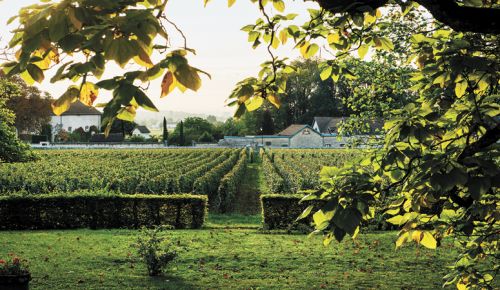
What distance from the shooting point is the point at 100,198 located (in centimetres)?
1869

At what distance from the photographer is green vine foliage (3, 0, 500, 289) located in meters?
2.04

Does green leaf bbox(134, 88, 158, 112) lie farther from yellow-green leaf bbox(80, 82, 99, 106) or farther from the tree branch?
the tree branch

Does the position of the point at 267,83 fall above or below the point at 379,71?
below

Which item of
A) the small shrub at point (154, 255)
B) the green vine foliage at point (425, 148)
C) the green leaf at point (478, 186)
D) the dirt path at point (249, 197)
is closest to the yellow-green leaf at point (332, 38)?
the green vine foliage at point (425, 148)

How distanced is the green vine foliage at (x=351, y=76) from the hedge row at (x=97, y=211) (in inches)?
578

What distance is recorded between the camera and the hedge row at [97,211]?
1842 centimetres

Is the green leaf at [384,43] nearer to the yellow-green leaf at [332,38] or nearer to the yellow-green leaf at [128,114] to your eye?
the yellow-green leaf at [332,38]

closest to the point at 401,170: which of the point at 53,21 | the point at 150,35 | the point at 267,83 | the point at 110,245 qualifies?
the point at 267,83

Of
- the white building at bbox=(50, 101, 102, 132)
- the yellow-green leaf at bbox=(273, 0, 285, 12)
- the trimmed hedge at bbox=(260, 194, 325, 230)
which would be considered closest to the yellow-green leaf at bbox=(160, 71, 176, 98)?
the yellow-green leaf at bbox=(273, 0, 285, 12)

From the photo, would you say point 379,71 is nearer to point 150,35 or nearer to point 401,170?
point 401,170

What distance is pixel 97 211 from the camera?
Result: 1867 cm

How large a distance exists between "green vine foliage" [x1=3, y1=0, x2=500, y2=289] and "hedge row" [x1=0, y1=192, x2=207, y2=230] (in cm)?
1468

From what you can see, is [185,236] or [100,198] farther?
[100,198]

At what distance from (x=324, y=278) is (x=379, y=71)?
303 inches
